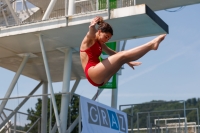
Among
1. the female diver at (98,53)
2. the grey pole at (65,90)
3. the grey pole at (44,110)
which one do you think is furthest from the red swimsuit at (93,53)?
the grey pole at (44,110)

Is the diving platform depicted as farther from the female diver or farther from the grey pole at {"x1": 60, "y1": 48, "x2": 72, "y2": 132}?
the female diver

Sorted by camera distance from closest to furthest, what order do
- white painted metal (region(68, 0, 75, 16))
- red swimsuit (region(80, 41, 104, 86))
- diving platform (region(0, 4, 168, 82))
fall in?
red swimsuit (region(80, 41, 104, 86)) < diving platform (region(0, 4, 168, 82)) < white painted metal (region(68, 0, 75, 16))

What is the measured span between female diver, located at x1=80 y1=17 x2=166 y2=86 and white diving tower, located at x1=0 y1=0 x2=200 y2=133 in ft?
34.1

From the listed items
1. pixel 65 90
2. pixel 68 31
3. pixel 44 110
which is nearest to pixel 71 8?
pixel 68 31

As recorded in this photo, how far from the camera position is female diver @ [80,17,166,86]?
6082 mm

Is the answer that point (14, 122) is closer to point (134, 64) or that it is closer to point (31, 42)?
point (31, 42)

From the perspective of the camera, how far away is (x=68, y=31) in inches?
748

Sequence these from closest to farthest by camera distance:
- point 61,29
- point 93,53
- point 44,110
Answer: point 93,53
point 61,29
point 44,110

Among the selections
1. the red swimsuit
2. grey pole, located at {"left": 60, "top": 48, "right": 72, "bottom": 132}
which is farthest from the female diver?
grey pole, located at {"left": 60, "top": 48, "right": 72, "bottom": 132}

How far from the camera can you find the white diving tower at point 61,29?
57.5 feet

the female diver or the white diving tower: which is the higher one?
the white diving tower

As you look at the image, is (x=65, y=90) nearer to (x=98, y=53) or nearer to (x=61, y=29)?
(x=61, y=29)

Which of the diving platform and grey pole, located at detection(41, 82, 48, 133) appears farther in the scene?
grey pole, located at detection(41, 82, 48, 133)

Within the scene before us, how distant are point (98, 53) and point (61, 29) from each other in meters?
12.2
